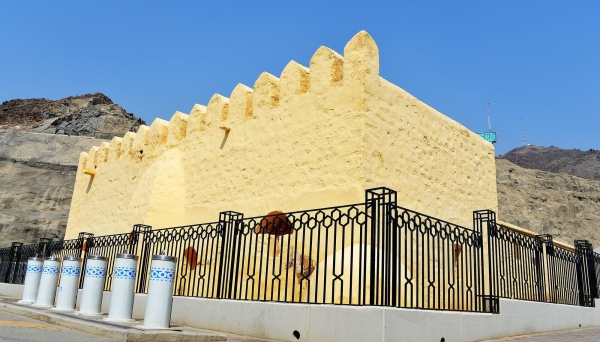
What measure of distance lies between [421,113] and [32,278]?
887cm

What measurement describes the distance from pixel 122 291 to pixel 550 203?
41.0 metres

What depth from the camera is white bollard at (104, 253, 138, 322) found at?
7.31m

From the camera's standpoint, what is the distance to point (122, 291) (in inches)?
290

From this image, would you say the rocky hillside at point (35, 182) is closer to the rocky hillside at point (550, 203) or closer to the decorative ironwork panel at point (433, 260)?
the decorative ironwork panel at point (433, 260)

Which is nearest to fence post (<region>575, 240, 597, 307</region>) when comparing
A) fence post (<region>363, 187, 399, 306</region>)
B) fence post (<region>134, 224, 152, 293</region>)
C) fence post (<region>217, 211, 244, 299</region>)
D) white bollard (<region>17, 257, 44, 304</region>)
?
fence post (<region>363, 187, 399, 306</region>)

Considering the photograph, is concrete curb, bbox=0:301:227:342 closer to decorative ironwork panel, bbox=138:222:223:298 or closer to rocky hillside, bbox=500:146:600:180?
decorative ironwork panel, bbox=138:222:223:298

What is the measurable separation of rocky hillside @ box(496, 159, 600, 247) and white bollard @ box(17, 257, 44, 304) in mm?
31200

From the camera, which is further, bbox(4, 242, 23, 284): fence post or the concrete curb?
bbox(4, 242, 23, 284): fence post

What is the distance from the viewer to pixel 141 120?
121ft

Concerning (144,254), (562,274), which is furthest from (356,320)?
(562,274)

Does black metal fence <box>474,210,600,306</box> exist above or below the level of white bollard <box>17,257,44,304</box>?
above

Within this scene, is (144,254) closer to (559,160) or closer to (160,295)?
(160,295)

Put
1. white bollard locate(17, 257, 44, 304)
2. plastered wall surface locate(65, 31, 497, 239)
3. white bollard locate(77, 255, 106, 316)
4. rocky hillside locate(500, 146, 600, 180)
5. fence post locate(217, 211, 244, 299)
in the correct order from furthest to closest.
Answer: rocky hillside locate(500, 146, 600, 180) < white bollard locate(17, 257, 44, 304) < plastered wall surface locate(65, 31, 497, 239) < white bollard locate(77, 255, 106, 316) < fence post locate(217, 211, 244, 299)

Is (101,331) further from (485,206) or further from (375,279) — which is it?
(485,206)
